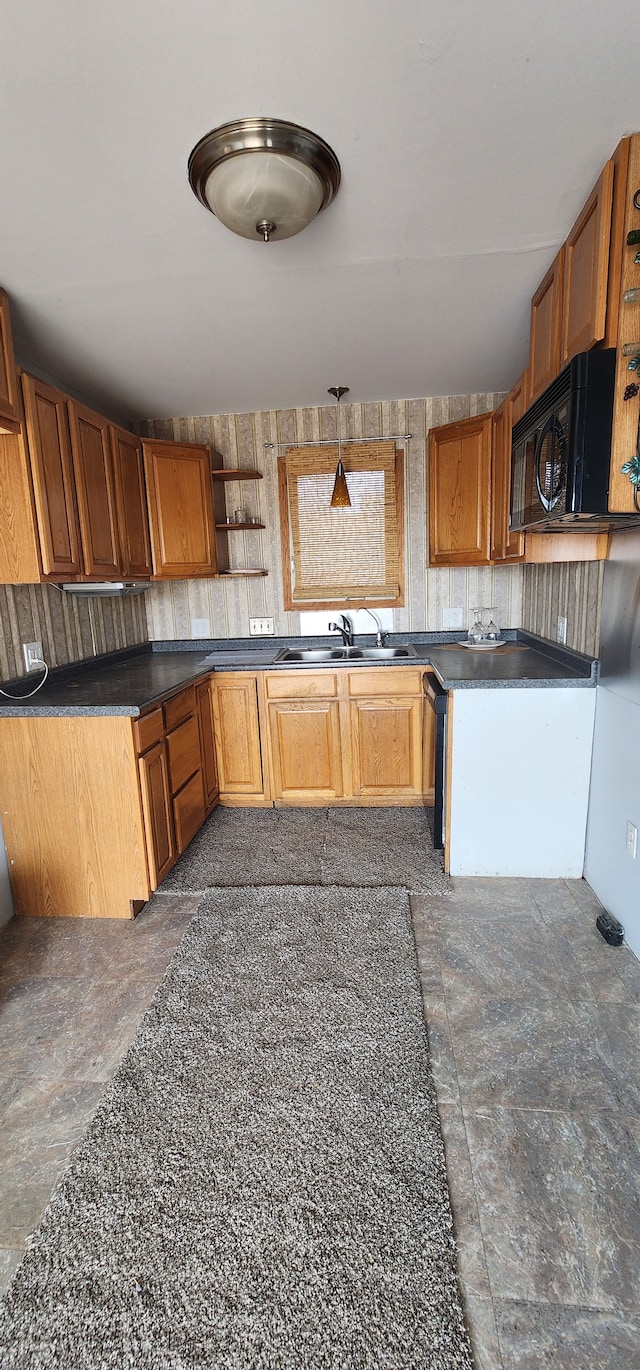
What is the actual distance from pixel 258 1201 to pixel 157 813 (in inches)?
57.0

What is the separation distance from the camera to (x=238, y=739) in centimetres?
339

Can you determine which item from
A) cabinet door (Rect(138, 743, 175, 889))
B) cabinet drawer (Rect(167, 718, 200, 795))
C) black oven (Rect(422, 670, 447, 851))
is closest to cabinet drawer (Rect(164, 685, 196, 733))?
cabinet drawer (Rect(167, 718, 200, 795))

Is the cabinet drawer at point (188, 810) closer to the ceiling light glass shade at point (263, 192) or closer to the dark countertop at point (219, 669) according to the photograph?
the dark countertop at point (219, 669)

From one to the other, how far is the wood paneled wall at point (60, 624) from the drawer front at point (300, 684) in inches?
37.9

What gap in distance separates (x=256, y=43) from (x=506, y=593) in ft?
9.56

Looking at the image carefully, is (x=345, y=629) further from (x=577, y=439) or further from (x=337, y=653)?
(x=577, y=439)

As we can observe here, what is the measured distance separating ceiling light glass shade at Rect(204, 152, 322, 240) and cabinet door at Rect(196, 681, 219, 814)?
6.81ft

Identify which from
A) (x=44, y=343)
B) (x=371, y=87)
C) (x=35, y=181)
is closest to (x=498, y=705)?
(x=371, y=87)

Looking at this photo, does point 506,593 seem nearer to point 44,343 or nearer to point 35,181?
point 44,343

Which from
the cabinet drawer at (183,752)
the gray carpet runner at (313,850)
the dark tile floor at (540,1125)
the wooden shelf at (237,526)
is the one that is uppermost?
the wooden shelf at (237,526)

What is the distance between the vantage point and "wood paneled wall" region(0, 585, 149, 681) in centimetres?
246

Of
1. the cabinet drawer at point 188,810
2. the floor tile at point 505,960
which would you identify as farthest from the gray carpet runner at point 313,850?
the floor tile at point 505,960

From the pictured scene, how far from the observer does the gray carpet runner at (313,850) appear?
2629 mm

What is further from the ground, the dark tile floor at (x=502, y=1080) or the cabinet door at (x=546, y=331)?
the cabinet door at (x=546, y=331)
